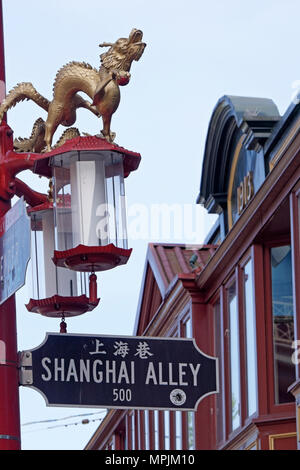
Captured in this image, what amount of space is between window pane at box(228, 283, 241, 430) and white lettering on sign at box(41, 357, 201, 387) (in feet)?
44.5

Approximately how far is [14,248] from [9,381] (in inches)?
27.7

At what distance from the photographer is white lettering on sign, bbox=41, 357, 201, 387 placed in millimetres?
7699

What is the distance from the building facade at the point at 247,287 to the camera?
19.7 metres

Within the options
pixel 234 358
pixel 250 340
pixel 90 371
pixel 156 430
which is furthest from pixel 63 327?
pixel 156 430

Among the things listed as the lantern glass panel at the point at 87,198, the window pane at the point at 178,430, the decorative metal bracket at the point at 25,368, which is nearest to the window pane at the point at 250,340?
the window pane at the point at 178,430

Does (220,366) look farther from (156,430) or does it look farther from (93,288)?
(93,288)

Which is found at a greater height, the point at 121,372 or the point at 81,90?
the point at 81,90

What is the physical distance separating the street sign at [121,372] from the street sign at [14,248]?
608mm

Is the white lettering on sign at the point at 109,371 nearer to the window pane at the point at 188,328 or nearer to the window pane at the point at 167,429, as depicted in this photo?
the window pane at the point at 188,328

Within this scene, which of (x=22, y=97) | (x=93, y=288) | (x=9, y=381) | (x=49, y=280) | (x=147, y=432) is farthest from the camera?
(x=147, y=432)

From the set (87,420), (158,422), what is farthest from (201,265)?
(87,420)

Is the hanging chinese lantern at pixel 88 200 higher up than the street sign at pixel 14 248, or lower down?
higher up

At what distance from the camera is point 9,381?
708cm
